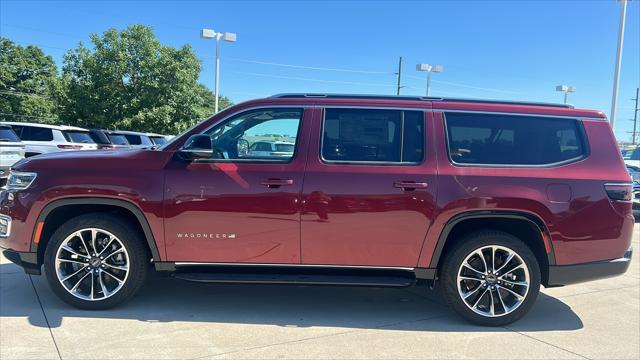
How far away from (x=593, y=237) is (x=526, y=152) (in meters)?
0.93

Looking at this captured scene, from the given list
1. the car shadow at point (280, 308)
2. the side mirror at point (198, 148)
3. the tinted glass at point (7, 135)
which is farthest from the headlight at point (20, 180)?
the tinted glass at point (7, 135)

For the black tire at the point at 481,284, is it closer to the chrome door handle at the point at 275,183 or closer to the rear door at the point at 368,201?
the rear door at the point at 368,201

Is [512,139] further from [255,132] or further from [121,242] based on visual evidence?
[121,242]

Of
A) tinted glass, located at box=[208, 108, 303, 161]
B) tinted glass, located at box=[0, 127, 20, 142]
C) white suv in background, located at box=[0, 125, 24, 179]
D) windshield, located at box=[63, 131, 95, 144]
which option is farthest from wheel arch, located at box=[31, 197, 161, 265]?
windshield, located at box=[63, 131, 95, 144]

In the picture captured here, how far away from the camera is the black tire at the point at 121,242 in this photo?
161 inches

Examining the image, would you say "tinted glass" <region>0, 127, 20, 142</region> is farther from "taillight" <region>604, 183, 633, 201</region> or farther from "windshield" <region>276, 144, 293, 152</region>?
"taillight" <region>604, 183, 633, 201</region>

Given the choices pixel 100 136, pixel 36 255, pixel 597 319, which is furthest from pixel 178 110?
pixel 597 319

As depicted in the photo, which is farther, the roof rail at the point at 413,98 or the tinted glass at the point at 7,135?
A: the tinted glass at the point at 7,135

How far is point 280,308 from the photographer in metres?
4.47

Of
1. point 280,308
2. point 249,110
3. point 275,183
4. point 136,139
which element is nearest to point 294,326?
point 280,308

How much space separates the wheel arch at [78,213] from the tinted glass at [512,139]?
2.75 metres

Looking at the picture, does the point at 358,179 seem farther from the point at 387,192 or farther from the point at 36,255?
the point at 36,255

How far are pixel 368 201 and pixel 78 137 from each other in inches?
502

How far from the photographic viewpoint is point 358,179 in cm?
399
